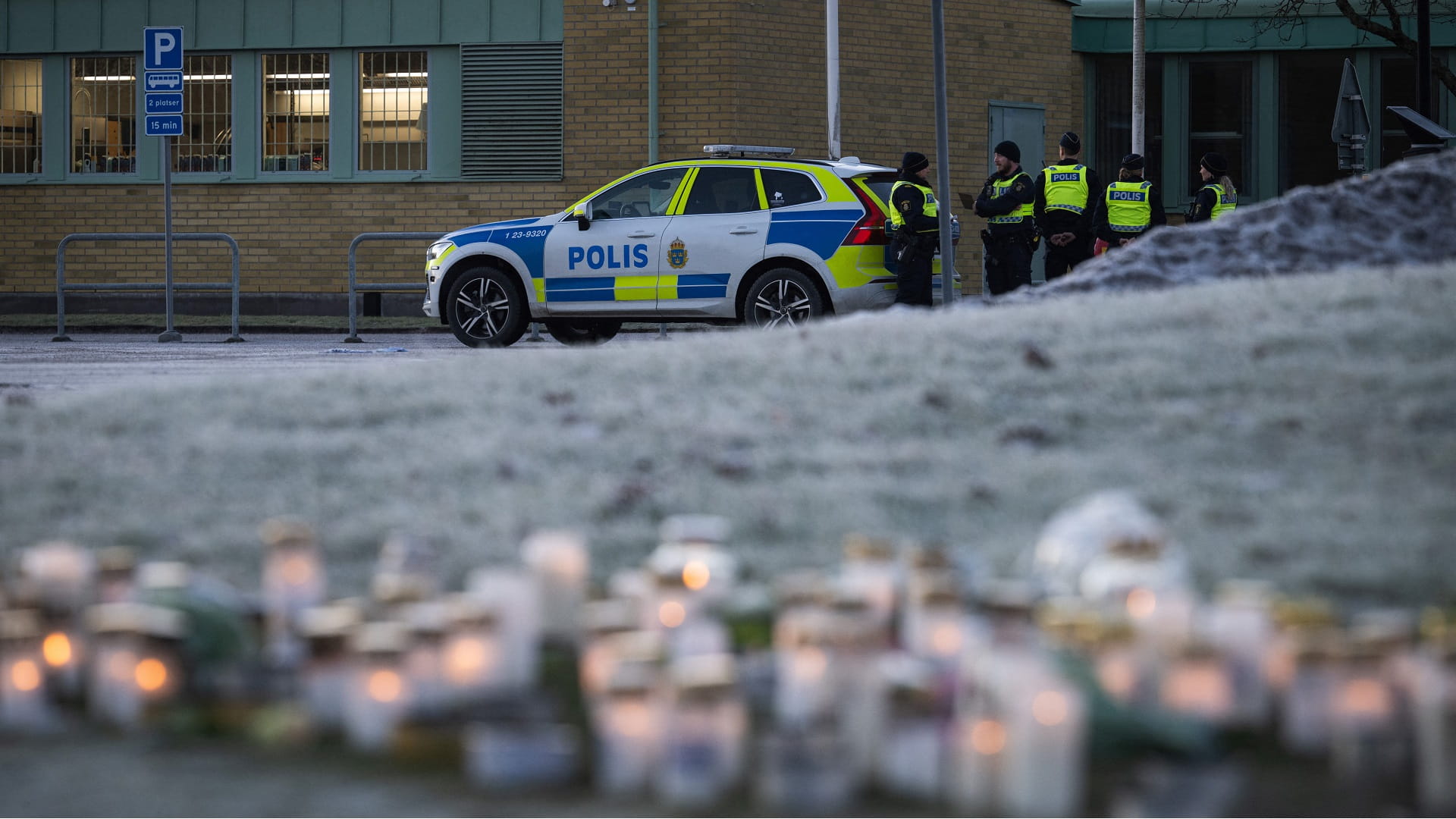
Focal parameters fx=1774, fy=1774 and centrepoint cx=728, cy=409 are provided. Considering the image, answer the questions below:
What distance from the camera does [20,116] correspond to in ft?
77.8

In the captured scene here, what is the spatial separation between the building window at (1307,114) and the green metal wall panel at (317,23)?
13.8m

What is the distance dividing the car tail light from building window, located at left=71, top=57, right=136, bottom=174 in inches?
510

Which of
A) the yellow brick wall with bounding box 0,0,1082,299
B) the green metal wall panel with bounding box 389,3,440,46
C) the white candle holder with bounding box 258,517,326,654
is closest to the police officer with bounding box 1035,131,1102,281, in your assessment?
the yellow brick wall with bounding box 0,0,1082,299

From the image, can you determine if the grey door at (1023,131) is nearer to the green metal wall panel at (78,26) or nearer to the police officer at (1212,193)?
the police officer at (1212,193)

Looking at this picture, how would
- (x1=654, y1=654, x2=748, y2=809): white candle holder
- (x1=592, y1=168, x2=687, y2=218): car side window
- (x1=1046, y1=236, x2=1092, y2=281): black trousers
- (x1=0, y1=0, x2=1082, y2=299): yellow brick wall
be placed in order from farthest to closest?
(x1=0, y1=0, x2=1082, y2=299): yellow brick wall → (x1=1046, y1=236, x2=1092, y2=281): black trousers → (x1=592, y1=168, x2=687, y2=218): car side window → (x1=654, y1=654, x2=748, y2=809): white candle holder

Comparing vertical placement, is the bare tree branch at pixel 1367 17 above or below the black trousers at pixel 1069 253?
above

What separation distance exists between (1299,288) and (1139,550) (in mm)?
3743

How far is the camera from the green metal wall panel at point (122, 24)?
23078 millimetres

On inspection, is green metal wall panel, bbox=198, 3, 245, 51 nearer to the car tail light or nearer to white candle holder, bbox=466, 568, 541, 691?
the car tail light

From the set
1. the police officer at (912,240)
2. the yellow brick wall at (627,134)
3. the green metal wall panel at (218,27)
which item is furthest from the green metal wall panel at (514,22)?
the police officer at (912,240)

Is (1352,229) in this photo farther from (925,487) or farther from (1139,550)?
(1139,550)

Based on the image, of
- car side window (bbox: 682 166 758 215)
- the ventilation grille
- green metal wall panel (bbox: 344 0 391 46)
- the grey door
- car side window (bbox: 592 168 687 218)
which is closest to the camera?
car side window (bbox: 682 166 758 215)

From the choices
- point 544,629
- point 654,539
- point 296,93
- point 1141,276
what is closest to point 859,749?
point 544,629

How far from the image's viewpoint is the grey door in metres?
24.6
